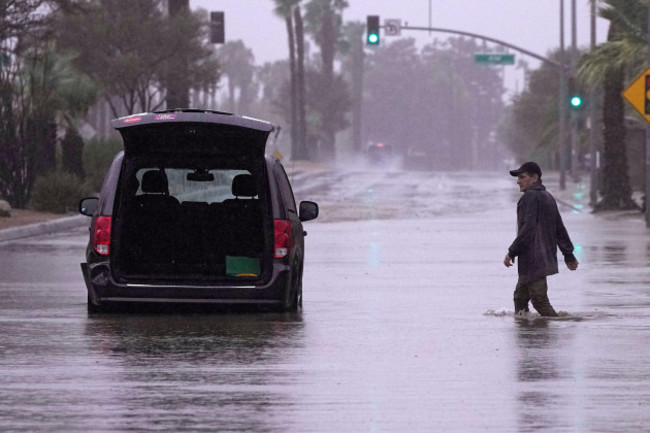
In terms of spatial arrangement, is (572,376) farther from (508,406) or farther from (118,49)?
(118,49)

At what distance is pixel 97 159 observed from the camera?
159 feet

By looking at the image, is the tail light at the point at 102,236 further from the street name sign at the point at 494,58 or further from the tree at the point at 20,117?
the street name sign at the point at 494,58

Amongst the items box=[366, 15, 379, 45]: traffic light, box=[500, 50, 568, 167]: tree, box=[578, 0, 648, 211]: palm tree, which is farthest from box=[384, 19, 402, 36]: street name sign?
box=[500, 50, 568, 167]: tree

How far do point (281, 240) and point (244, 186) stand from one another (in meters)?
0.85

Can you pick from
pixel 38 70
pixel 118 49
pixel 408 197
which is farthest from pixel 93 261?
pixel 118 49

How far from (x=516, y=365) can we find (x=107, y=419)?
3729 mm

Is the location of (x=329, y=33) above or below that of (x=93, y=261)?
above

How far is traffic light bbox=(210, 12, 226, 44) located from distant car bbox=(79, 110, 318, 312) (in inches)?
1442

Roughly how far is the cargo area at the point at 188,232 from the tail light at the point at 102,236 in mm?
79

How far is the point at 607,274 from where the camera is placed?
71.7 ft

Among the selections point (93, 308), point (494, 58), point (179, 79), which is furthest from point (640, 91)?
point (494, 58)

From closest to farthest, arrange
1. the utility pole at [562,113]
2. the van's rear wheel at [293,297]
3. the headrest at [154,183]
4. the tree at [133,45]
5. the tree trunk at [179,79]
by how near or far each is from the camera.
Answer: the van's rear wheel at [293,297]
the headrest at [154,183]
the tree trunk at [179,79]
the tree at [133,45]
the utility pole at [562,113]

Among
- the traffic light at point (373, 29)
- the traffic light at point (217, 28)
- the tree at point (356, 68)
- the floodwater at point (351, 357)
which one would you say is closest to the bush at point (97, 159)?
the traffic light at point (217, 28)

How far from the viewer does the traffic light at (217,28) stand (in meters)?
52.5
